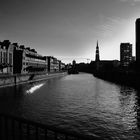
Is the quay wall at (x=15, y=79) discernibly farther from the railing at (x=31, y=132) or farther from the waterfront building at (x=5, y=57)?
the railing at (x=31, y=132)

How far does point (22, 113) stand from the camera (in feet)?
77.0

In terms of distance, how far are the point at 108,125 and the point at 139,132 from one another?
3561 millimetres

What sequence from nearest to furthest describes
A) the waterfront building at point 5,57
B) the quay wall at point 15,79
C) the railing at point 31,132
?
1. the railing at point 31,132
2. the quay wall at point 15,79
3. the waterfront building at point 5,57

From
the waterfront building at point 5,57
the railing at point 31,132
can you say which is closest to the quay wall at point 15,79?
the waterfront building at point 5,57

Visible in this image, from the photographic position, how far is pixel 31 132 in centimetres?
1638

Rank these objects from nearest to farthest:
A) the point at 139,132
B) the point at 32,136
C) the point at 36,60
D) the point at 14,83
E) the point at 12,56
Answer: the point at 32,136
the point at 139,132
the point at 14,83
the point at 12,56
the point at 36,60

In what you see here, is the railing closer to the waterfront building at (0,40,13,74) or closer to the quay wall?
the quay wall

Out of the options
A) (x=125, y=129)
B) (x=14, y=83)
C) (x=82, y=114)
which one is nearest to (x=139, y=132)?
(x=125, y=129)

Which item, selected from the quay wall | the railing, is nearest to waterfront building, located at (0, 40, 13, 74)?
the quay wall

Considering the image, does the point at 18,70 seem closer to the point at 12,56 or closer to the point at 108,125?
the point at 12,56

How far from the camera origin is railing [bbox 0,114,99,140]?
450cm

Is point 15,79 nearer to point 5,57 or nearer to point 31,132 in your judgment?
point 5,57

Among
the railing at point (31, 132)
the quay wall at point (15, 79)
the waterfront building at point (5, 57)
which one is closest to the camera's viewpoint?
the railing at point (31, 132)

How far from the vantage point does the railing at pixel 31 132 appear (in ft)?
14.8
